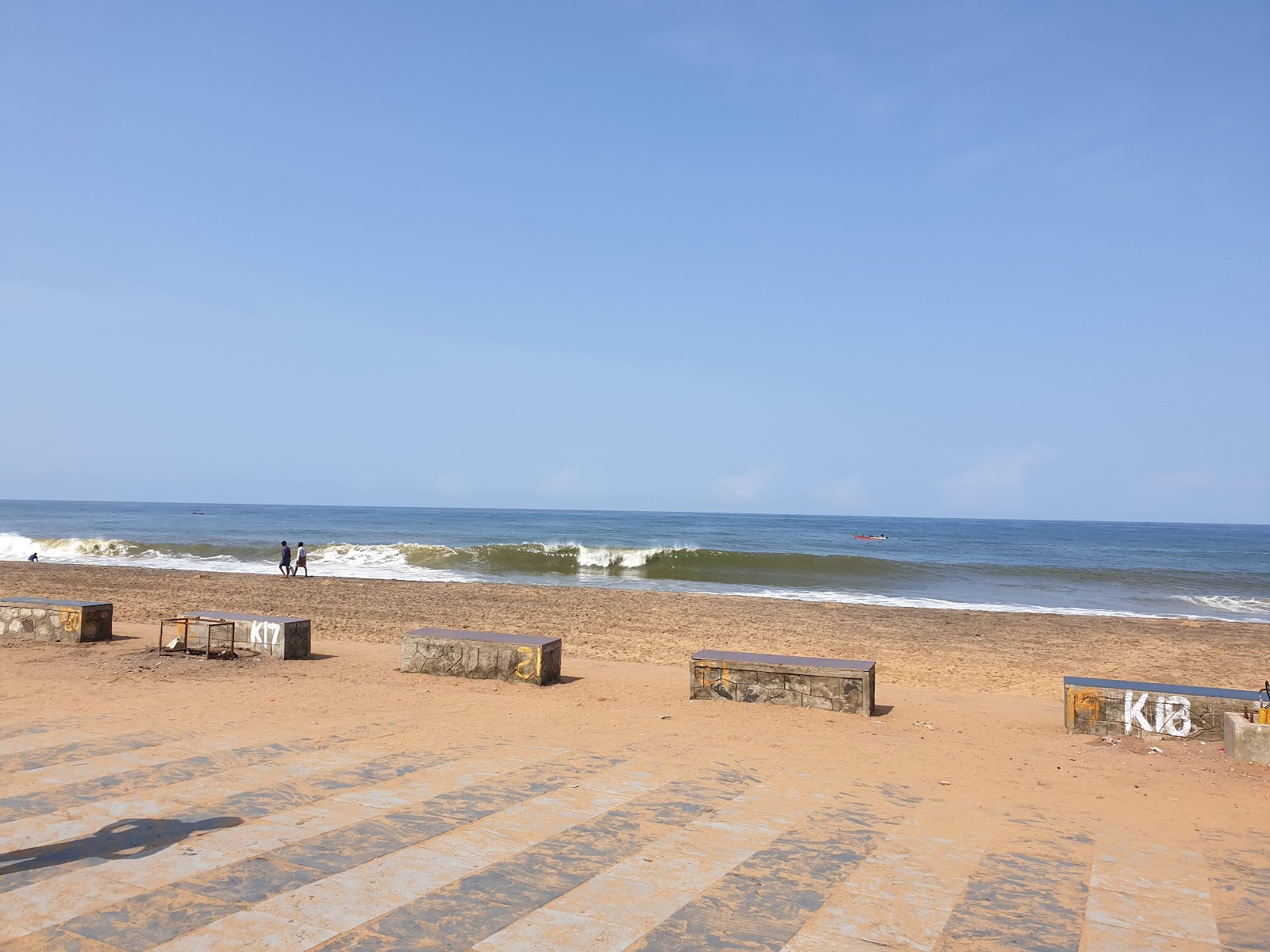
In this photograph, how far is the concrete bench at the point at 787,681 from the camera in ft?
30.8

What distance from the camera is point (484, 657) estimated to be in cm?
1071

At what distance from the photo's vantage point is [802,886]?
15.1ft

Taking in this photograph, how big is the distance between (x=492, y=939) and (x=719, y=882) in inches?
52.8

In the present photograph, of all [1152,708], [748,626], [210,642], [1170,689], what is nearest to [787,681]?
[1152,708]

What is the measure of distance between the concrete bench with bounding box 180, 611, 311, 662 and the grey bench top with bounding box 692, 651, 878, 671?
18.8ft

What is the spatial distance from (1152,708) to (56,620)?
14.2 meters

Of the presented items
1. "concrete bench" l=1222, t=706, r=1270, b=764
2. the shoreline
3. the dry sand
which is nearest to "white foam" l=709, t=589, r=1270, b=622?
the shoreline

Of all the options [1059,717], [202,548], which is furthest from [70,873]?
[202,548]

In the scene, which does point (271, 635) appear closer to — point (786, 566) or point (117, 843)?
point (117, 843)

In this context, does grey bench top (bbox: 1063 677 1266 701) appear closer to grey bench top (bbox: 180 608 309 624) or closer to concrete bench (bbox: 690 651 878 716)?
concrete bench (bbox: 690 651 878 716)

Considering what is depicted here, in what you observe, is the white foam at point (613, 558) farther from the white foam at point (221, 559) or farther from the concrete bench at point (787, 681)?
the concrete bench at point (787, 681)

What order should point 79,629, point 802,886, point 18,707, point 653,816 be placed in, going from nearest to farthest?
point 802,886 < point 653,816 < point 18,707 < point 79,629

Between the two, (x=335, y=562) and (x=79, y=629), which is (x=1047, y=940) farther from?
(x=335, y=562)

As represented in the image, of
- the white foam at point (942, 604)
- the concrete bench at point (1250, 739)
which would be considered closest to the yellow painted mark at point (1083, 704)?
the concrete bench at point (1250, 739)
